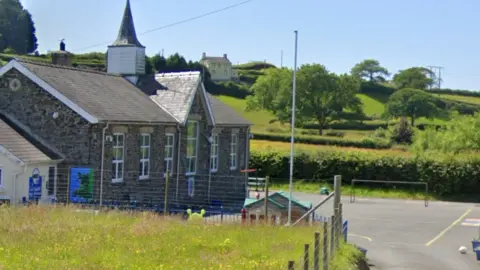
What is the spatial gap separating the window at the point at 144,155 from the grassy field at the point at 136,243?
10.5 metres

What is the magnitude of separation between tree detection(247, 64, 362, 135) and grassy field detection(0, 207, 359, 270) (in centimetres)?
8000

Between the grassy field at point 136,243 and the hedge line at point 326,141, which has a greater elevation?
the hedge line at point 326,141

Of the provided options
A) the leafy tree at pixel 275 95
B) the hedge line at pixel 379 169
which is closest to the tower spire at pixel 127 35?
the hedge line at pixel 379 169

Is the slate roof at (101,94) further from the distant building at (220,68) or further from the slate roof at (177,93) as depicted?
the distant building at (220,68)

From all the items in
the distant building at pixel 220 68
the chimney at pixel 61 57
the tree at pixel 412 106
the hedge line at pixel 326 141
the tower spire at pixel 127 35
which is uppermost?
the distant building at pixel 220 68

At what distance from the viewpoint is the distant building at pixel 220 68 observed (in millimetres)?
147750

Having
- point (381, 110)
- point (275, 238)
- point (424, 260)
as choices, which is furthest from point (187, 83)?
point (381, 110)

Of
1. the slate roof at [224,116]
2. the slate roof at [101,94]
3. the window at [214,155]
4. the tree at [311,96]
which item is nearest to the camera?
the slate roof at [101,94]

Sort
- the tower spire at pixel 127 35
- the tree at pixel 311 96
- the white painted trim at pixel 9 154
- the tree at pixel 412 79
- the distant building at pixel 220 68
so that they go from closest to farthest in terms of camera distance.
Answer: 1. the white painted trim at pixel 9 154
2. the tower spire at pixel 127 35
3. the tree at pixel 311 96
4. the distant building at pixel 220 68
5. the tree at pixel 412 79

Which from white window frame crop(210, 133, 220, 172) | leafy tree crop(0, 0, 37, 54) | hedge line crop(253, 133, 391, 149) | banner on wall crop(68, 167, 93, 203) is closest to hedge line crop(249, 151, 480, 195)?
white window frame crop(210, 133, 220, 172)

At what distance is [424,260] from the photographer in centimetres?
2098

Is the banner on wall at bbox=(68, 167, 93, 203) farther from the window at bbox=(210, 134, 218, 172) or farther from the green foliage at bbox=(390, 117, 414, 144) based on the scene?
the green foliage at bbox=(390, 117, 414, 144)

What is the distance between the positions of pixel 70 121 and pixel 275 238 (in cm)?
1316

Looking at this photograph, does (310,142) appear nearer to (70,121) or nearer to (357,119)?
(357,119)
